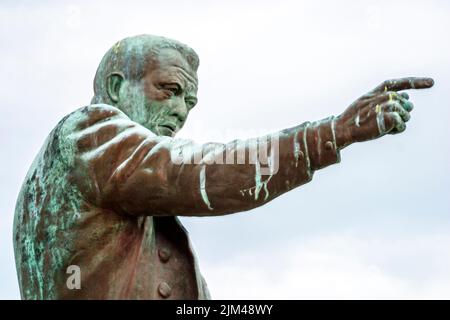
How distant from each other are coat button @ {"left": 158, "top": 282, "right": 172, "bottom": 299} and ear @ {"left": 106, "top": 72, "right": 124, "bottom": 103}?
1349 millimetres

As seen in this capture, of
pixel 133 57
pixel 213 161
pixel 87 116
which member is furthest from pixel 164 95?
pixel 213 161

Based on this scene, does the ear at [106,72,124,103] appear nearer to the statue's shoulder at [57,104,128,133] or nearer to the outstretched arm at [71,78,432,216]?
the statue's shoulder at [57,104,128,133]

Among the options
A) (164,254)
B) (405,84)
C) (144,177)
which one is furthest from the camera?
(164,254)

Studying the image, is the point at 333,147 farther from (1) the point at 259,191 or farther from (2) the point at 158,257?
(2) the point at 158,257

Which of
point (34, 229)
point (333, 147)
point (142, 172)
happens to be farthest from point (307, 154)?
point (34, 229)

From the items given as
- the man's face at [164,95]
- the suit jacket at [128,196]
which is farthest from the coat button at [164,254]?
the man's face at [164,95]

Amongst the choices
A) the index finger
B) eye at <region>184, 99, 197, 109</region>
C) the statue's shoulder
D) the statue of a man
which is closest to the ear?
the statue of a man

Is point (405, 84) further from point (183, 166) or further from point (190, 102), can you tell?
point (190, 102)

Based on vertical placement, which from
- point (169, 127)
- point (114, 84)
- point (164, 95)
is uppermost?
point (114, 84)

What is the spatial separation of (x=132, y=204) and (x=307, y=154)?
3.59 ft

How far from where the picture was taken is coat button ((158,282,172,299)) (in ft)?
31.9

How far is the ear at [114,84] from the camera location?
411 inches

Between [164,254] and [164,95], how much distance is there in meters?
1.07

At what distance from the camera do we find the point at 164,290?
9734 mm
